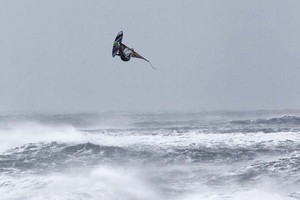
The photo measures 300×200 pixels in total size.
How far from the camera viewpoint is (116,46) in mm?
14586

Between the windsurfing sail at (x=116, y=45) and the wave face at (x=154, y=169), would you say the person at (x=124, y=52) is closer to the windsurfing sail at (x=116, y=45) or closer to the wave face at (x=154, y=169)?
the windsurfing sail at (x=116, y=45)

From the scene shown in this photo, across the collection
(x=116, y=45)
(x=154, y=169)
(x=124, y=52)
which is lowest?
(x=154, y=169)

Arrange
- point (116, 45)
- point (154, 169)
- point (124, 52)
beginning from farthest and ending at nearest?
point (154, 169) → point (116, 45) → point (124, 52)

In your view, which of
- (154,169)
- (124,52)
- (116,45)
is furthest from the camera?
(154,169)

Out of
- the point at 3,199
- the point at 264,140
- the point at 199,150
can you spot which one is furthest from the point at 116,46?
the point at 264,140

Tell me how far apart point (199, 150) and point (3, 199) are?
1339 centimetres

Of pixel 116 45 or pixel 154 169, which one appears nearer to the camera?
pixel 116 45

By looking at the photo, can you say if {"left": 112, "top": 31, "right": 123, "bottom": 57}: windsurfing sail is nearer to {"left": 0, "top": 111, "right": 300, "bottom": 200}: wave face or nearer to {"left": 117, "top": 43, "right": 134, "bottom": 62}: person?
{"left": 117, "top": 43, "right": 134, "bottom": 62}: person

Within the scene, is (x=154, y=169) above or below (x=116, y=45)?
below

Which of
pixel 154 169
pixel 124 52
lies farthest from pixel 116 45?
pixel 154 169

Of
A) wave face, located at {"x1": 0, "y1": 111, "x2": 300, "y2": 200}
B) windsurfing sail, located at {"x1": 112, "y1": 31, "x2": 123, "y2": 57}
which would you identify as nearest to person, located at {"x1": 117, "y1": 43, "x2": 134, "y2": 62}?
windsurfing sail, located at {"x1": 112, "y1": 31, "x2": 123, "y2": 57}

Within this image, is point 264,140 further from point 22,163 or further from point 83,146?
point 22,163

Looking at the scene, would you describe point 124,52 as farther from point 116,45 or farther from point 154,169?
point 154,169

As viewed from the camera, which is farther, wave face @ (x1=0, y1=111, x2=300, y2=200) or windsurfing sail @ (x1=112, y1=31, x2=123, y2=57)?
wave face @ (x1=0, y1=111, x2=300, y2=200)
